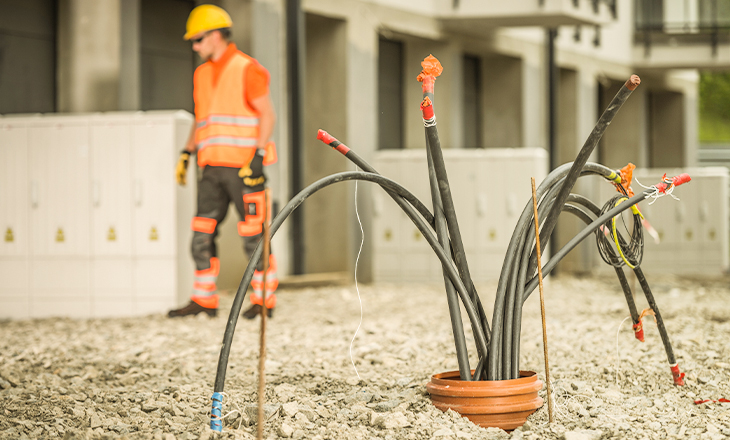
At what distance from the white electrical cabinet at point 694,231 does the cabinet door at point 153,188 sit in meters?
9.02

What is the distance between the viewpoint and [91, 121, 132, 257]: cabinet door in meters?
6.88

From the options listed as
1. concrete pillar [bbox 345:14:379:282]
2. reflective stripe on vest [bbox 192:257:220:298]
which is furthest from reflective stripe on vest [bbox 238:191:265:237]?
concrete pillar [bbox 345:14:379:282]

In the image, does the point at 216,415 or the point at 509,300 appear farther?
the point at 509,300

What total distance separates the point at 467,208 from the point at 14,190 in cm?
543

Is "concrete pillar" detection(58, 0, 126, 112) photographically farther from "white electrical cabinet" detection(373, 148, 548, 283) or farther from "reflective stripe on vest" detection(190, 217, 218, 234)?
"white electrical cabinet" detection(373, 148, 548, 283)

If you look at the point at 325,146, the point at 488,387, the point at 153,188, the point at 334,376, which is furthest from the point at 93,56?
the point at 488,387

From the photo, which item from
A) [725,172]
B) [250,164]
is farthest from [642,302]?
[725,172]

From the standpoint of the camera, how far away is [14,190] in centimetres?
692

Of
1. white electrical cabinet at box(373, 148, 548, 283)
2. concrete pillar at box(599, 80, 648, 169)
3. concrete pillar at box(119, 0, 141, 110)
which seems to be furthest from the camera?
concrete pillar at box(599, 80, 648, 169)

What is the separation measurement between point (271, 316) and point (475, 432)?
394 centimetres

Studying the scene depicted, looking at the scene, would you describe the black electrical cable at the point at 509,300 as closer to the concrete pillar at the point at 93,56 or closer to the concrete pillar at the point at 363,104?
the concrete pillar at the point at 93,56

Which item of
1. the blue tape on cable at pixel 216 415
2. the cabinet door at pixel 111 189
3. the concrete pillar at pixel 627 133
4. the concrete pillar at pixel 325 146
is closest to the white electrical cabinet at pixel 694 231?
the concrete pillar at pixel 627 133

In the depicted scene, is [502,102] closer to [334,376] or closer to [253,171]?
[253,171]

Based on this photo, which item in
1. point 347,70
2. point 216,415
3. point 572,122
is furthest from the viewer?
point 572,122
